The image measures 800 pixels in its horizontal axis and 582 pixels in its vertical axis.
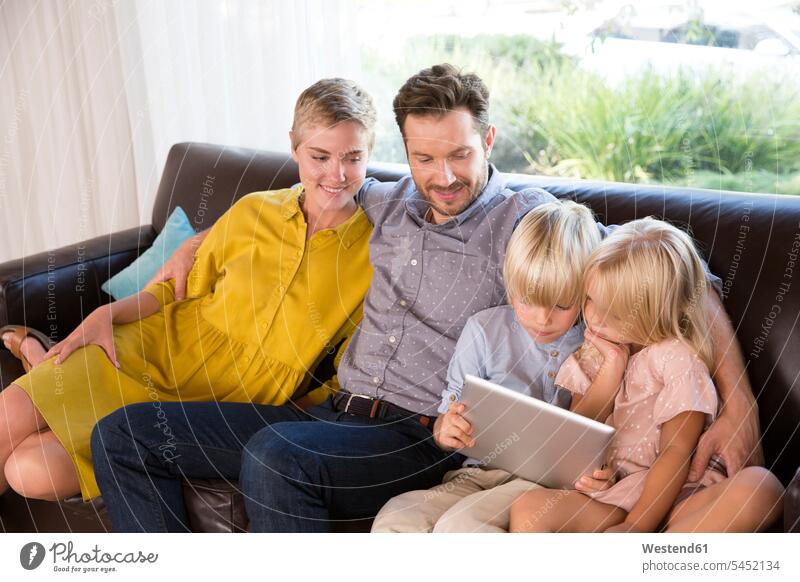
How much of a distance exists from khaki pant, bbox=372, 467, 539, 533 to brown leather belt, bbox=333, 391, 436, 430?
12 cm

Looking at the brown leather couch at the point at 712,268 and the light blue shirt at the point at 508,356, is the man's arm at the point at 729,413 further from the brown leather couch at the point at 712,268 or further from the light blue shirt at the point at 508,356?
the light blue shirt at the point at 508,356

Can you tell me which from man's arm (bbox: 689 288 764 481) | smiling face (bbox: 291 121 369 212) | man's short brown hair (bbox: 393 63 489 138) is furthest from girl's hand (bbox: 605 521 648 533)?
smiling face (bbox: 291 121 369 212)

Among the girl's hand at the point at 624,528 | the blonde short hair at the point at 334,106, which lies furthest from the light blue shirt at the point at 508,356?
the blonde short hair at the point at 334,106

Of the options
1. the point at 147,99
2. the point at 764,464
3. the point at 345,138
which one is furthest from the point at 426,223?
the point at 147,99

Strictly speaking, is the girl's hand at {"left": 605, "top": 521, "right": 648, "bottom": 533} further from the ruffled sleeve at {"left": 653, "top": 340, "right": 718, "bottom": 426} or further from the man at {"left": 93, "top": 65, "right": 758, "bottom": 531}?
the man at {"left": 93, "top": 65, "right": 758, "bottom": 531}

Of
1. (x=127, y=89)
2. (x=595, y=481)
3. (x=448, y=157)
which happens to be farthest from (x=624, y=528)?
(x=127, y=89)

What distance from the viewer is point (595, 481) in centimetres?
128

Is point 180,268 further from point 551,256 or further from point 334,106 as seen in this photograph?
point 551,256

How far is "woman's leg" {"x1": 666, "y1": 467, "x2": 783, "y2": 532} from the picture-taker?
1.18 m

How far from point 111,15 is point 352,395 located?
6.21ft

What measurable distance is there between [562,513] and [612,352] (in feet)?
0.86

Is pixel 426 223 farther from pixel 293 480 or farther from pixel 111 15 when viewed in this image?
pixel 111 15

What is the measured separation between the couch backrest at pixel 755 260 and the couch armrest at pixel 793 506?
11.6 inches

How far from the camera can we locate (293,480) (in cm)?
140
